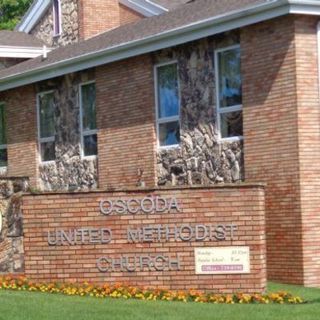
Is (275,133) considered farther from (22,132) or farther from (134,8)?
(134,8)

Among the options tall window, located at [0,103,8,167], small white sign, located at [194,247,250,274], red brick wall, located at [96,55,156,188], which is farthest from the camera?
tall window, located at [0,103,8,167]

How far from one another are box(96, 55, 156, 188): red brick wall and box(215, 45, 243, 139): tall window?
2.21 metres

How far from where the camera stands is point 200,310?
40.1ft

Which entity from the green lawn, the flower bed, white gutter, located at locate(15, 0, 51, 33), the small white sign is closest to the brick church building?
the small white sign

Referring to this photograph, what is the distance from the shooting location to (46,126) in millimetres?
24672

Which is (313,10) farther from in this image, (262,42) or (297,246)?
(297,246)

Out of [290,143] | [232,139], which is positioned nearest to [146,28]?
[232,139]

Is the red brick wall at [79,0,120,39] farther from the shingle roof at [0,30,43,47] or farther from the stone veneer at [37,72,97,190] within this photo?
the stone veneer at [37,72,97,190]

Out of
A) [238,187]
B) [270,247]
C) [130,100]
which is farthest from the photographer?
[130,100]

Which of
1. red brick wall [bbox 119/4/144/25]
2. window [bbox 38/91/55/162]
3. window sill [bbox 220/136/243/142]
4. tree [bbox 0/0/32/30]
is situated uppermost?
tree [bbox 0/0/32/30]

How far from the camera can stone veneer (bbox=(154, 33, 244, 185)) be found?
60.2 ft

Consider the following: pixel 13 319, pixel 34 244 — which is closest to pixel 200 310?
pixel 13 319

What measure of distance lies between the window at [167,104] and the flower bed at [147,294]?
594cm

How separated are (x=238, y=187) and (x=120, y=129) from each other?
7.41m
